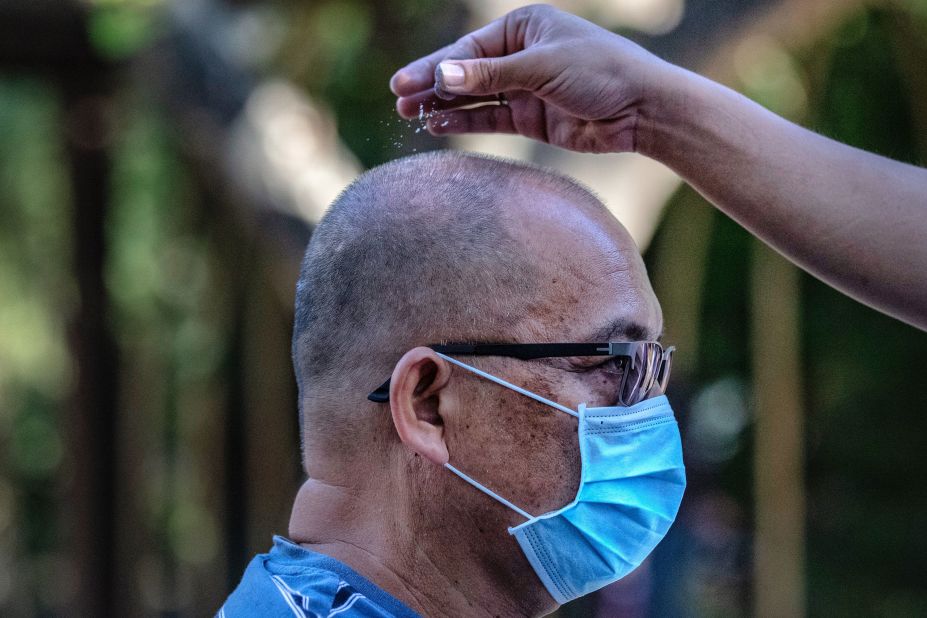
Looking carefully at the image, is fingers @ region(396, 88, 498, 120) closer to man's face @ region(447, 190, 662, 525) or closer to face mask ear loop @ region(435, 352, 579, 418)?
man's face @ region(447, 190, 662, 525)

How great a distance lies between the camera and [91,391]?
26.3ft

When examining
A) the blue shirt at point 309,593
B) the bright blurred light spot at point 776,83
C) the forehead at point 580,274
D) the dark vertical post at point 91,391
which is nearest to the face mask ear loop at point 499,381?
the forehead at point 580,274

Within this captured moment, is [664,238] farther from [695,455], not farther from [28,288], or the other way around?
[28,288]

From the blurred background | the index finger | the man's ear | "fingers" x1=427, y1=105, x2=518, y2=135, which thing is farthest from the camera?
the blurred background

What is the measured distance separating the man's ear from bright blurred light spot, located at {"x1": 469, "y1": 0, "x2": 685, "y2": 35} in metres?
2.60

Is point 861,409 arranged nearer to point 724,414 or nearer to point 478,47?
point 724,414

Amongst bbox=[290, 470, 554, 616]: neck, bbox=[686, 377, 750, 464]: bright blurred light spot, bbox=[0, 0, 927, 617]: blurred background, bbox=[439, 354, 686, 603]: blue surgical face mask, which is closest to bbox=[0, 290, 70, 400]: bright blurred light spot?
bbox=[0, 0, 927, 617]: blurred background

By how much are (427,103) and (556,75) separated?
17.7 inches

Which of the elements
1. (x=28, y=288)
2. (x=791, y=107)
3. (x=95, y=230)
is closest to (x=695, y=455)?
(x=791, y=107)

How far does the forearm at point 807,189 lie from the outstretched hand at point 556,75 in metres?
0.07

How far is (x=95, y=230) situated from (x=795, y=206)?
6.76 metres

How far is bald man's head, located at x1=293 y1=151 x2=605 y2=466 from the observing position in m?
2.27

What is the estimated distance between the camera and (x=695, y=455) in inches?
270

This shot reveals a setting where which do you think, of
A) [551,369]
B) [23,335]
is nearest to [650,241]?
[551,369]
